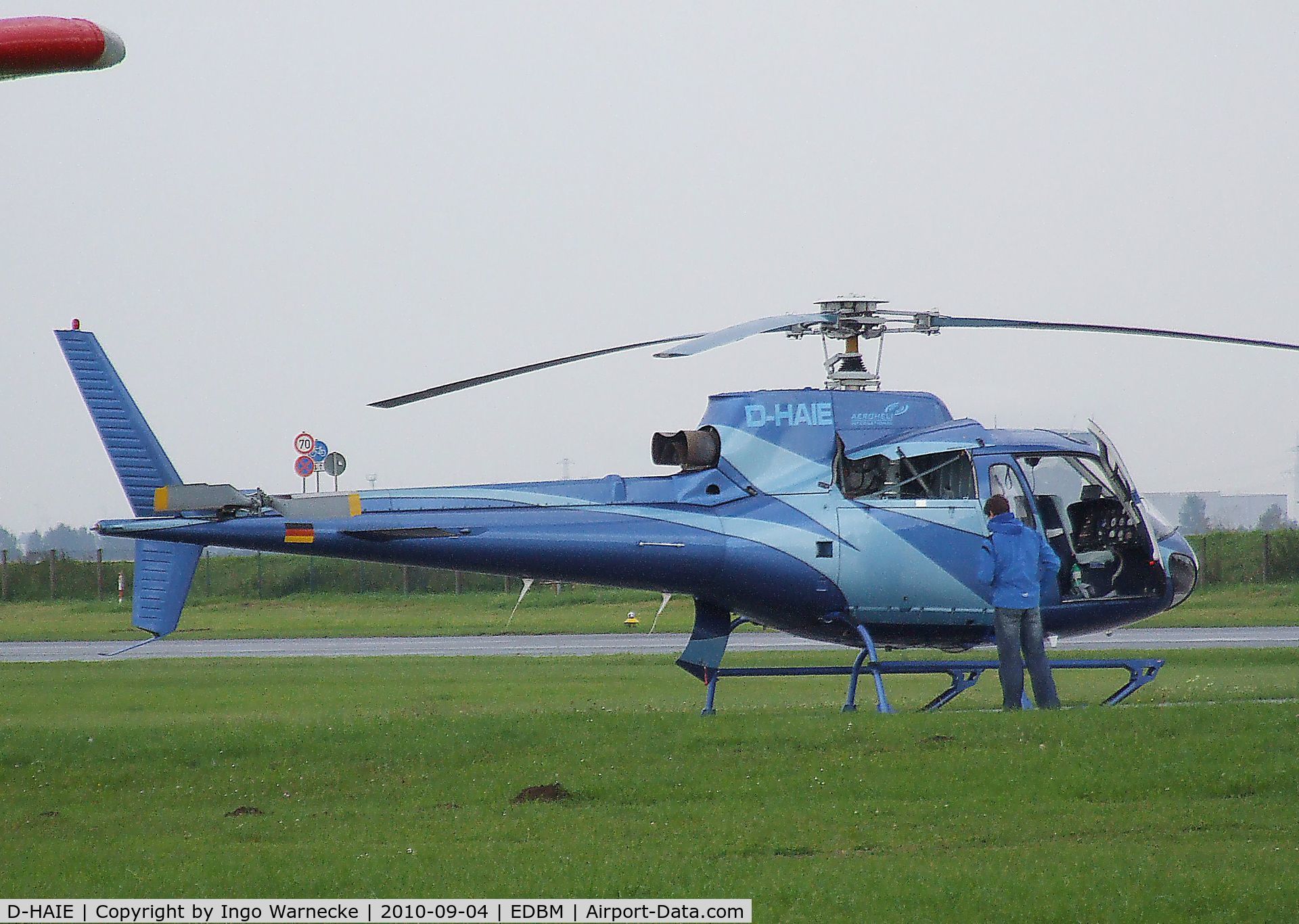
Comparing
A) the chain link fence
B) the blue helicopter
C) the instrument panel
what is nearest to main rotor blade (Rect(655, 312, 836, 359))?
the blue helicopter

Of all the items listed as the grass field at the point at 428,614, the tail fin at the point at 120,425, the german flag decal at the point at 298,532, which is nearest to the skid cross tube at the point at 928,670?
the german flag decal at the point at 298,532

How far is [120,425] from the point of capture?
14781 mm

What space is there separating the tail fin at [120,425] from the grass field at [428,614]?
75.3 ft

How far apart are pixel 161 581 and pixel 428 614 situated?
103 feet

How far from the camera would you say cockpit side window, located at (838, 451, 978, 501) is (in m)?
16.2

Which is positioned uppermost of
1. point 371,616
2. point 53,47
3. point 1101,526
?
point 53,47

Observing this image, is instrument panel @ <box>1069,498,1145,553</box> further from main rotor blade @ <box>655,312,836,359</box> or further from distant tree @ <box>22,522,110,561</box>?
distant tree @ <box>22,522,110,561</box>

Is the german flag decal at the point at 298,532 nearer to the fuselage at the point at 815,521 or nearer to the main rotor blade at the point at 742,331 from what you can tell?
the fuselage at the point at 815,521

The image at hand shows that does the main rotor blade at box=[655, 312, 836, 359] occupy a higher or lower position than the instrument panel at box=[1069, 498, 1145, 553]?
higher

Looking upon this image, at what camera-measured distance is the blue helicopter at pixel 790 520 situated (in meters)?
14.9

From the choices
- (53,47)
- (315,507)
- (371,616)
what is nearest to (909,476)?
(315,507)

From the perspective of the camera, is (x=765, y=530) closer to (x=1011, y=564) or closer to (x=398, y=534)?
(x=1011, y=564)

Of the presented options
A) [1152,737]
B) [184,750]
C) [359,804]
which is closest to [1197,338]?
[1152,737]

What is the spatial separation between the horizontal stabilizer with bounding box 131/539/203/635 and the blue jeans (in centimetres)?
806
